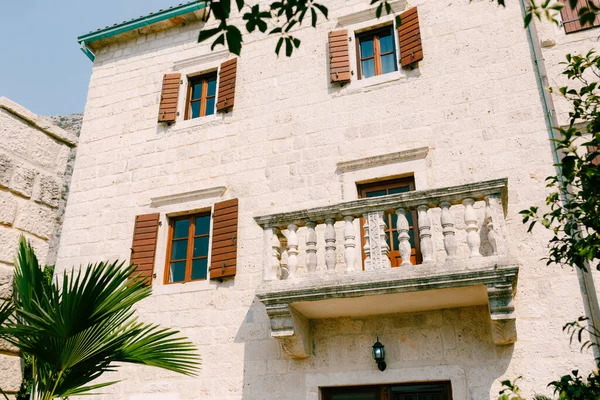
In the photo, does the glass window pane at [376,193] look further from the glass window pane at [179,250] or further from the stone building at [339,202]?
the glass window pane at [179,250]

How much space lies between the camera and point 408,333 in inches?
273

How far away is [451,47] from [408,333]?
4.48 meters

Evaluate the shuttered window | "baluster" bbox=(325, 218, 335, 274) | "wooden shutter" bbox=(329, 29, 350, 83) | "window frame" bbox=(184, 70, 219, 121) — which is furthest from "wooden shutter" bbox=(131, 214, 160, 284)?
the shuttered window

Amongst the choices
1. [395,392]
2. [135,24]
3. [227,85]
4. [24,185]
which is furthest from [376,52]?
[24,185]

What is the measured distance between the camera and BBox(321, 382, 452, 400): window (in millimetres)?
6621

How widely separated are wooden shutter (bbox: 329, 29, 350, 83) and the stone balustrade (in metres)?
2.94

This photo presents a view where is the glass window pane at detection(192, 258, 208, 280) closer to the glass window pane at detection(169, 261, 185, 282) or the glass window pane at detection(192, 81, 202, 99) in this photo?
the glass window pane at detection(169, 261, 185, 282)

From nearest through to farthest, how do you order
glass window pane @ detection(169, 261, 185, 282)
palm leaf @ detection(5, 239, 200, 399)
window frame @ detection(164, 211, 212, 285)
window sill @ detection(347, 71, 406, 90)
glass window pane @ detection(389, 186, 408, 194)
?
palm leaf @ detection(5, 239, 200, 399) < glass window pane @ detection(389, 186, 408, 194) < window sill @ detection(347, 71, 406, 90) < window frame @ detection(164, 211, 212, 285) < glass window pane @ detection(169, 261, 185, 282)

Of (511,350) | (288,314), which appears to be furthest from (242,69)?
(511,350)

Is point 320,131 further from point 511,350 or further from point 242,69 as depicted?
point 511,350

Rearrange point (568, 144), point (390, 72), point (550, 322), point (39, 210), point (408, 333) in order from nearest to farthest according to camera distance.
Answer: point (39, 210)
point (568, 144)
point (550, 322)
point (408, 333)
point (390, 72)

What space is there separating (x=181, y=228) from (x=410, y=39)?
16.2 feet

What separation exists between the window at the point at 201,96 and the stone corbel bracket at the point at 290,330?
4.56m

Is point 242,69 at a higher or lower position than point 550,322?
higher
